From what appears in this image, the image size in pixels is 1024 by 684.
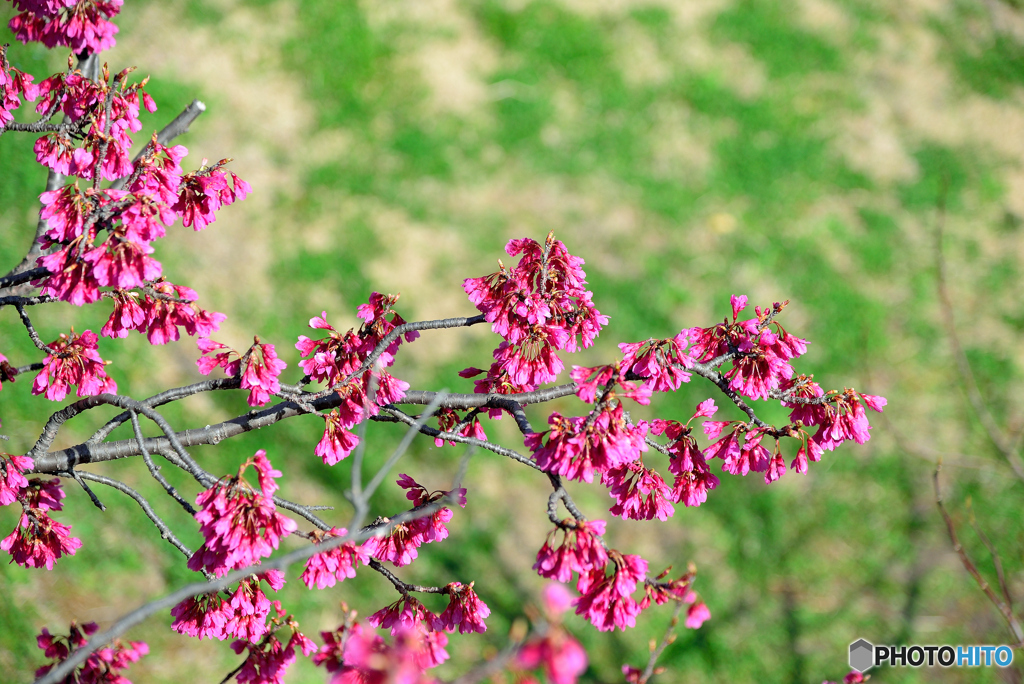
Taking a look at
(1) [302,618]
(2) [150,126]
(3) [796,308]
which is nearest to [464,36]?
(2) [150,126]

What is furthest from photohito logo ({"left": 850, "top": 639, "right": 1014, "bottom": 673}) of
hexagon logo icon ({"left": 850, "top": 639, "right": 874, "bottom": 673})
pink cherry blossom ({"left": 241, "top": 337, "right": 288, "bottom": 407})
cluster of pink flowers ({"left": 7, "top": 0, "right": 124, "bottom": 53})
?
cluster of pink flowers ({"left": 7, "top": 0, "right": 124, "bottom": 53})

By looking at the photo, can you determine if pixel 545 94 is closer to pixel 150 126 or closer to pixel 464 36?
pixel 464 36

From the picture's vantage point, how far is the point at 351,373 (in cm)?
220

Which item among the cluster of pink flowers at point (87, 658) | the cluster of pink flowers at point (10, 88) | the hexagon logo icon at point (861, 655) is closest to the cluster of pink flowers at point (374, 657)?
the cluster of pink flowers at point (87, 658)

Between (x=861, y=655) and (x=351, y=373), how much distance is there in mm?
4417

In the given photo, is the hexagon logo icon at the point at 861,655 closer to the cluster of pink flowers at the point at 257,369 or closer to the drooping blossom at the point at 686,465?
the drooping blossom at the point at 686,465

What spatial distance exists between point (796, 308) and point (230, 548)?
19.0 feet

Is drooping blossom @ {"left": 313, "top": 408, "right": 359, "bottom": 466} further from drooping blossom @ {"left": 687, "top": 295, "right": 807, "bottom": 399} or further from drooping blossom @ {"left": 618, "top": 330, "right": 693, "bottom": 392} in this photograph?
drooping blossom @ {"left": 687, "top": 295, "right": 807, "bottom": 399}

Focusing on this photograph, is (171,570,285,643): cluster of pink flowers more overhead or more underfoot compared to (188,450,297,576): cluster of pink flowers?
more underfoot

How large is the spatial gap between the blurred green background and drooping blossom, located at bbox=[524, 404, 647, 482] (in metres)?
2.91

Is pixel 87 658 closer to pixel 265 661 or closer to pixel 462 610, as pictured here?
pixel 265 661

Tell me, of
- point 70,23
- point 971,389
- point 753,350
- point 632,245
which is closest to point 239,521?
point 753,350

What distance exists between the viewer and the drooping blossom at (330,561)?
2.03 meters

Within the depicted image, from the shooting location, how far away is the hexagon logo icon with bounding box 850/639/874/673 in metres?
4.83
